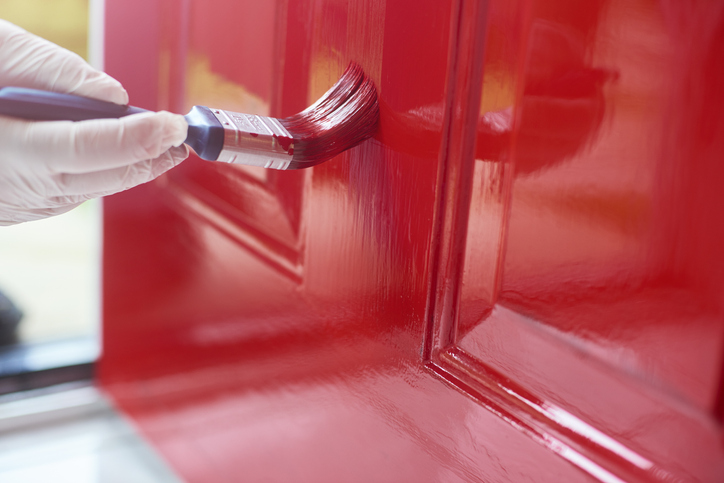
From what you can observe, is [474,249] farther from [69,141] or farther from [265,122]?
[69,141]

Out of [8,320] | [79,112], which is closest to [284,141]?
[79,112]

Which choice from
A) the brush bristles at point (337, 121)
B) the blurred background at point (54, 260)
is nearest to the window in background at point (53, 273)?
the blurred background at point (54, 260)

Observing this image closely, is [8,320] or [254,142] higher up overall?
[254,142]

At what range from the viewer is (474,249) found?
0.48 metres

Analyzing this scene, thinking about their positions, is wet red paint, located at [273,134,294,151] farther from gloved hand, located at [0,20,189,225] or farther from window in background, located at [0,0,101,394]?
window in background, located at [0,0,101,394]

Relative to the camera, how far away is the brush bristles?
51 centimetres

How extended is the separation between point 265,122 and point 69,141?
6.2 inches

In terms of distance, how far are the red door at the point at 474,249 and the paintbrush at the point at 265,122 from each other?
0.02m

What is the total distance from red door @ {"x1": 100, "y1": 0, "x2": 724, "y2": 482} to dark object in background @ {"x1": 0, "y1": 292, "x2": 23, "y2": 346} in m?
0.54

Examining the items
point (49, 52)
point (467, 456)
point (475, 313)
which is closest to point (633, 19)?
point (475, 313)

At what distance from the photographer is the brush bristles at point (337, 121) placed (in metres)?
0.51

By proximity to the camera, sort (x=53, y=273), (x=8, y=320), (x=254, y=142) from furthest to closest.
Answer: (x=53, y=273)
(x=8, y=320)
(x=254, y=142)

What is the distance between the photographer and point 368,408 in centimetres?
60

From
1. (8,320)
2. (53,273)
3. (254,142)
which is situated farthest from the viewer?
(53,273)
